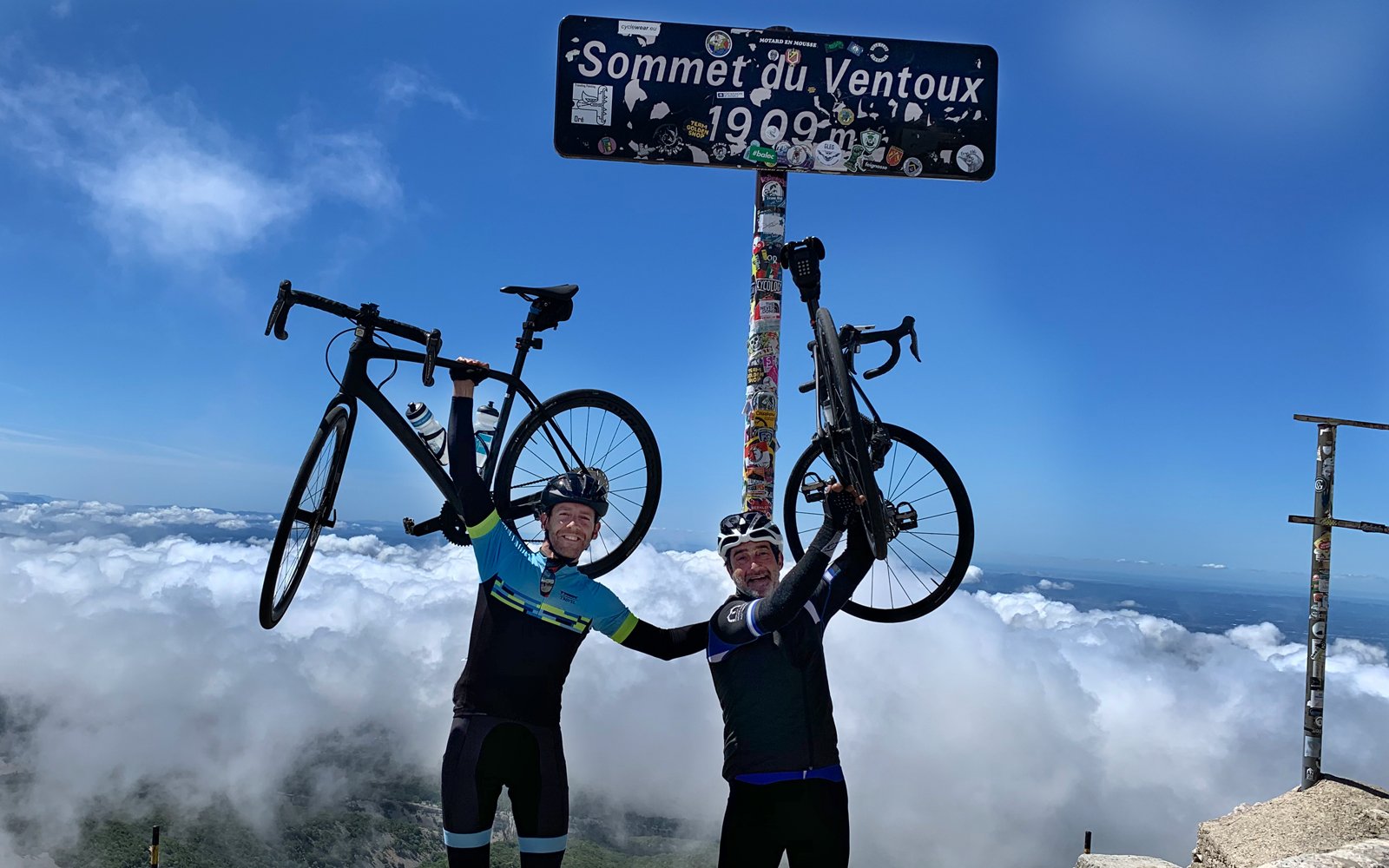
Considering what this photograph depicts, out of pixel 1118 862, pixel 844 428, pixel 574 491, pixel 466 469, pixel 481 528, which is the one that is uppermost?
pixel 844 428

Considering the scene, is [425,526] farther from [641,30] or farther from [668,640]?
[641,30]

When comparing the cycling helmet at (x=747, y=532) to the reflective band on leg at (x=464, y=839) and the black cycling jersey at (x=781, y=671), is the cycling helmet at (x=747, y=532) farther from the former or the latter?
the reflective band on leg at (x=464, y=839)

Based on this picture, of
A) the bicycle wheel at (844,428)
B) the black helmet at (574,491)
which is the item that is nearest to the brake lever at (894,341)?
the bicycle wheel at (844,428)

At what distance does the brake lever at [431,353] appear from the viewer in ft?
17.7

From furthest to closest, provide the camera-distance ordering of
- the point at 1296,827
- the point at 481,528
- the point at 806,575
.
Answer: the point at 1296,827 → the point at 481,528 → the point at 806,575

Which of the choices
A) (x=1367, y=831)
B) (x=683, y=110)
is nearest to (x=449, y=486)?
(x=683, y=110)

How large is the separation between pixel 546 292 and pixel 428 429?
4.36ft

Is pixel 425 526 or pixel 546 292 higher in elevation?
pixel 546 292

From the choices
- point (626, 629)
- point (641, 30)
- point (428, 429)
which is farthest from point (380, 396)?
point (641, 30)

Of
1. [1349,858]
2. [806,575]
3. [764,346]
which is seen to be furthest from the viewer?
[764,346]

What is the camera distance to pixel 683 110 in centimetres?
686

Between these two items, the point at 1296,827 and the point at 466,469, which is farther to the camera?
the point at 1296,827

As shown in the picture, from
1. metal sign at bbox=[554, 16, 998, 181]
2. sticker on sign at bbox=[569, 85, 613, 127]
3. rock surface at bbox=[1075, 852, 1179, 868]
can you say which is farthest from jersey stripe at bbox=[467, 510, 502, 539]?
rock surface at bbox=[1075, 852, 1179, 868]

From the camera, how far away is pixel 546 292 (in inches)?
236
